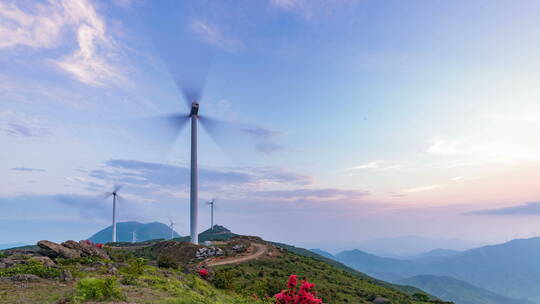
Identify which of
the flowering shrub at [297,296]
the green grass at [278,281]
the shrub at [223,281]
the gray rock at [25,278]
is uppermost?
the gray rock at [25,278]

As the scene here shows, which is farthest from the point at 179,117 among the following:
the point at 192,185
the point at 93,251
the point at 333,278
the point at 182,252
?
the point at 333,278

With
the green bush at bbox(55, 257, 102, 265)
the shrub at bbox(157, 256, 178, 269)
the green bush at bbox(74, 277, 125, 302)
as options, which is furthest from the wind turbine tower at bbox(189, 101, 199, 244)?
the green bush at bbox(74, 277, 125, 302)

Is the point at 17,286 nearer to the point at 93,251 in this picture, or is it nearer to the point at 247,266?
the point at 93,251

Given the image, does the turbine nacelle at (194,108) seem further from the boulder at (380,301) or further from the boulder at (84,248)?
the boulder at (380,301)

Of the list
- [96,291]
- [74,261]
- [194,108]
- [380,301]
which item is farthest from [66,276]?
[194,108]

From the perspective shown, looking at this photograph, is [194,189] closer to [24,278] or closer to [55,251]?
[55,251]

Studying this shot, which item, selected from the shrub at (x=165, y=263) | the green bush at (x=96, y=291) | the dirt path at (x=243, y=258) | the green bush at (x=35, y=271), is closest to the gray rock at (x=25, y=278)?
the green bush at (x=35, y=271)
